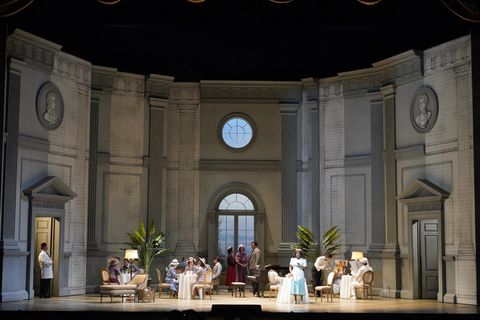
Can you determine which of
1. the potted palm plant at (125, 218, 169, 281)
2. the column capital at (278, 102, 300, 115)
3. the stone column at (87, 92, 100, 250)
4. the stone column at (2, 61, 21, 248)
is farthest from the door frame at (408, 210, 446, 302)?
the stone column at (2, 61, 21, 248)

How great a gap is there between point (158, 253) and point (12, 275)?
4444 millimetres

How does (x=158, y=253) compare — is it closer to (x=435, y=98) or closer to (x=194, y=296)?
(x=194, y=296)

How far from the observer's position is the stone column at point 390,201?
1627 cm

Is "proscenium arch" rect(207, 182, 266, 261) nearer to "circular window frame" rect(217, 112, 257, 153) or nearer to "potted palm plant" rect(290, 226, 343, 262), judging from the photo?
"circular window frame" rect(217, 112, 257, 153)

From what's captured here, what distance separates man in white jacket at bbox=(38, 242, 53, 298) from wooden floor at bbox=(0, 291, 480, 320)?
31 centimetres

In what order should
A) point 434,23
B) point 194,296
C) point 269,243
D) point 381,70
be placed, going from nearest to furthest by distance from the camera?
point 434,23, point 194,296, point 381,70, point 269,243

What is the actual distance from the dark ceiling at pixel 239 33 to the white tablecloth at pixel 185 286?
5.63 m

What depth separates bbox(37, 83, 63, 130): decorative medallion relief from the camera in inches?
600

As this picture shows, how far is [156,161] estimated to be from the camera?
60.4ft

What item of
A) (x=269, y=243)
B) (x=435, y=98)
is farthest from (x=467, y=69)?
(x=269, y=243)

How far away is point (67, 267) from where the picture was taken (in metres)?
16.0

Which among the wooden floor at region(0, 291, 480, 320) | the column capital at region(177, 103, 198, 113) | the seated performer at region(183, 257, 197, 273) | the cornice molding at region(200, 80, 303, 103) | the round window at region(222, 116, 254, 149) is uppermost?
the cornice molding at region(200, 80, 303, 103)

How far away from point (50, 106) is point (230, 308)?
894 centimetres

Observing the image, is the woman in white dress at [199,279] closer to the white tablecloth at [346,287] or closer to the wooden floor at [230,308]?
the wooden floor at [230,308]
